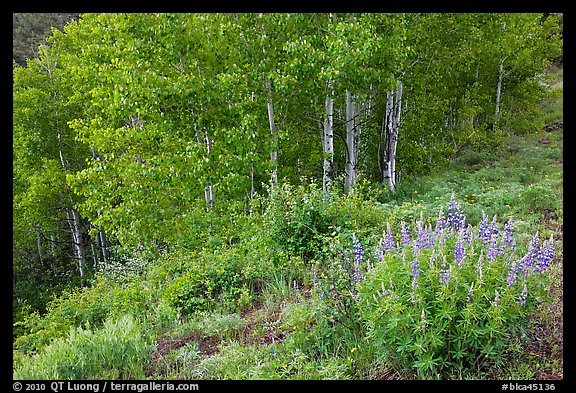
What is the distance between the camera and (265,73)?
32.3 ft

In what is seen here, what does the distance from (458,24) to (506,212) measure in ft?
24.4

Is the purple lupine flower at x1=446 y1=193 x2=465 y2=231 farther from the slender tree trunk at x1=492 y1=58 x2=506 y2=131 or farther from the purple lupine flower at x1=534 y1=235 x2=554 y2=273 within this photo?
the slender tree trunk at x1=492 y1=58 x2=506 y2=131

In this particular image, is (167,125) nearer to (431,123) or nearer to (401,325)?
(401,325)

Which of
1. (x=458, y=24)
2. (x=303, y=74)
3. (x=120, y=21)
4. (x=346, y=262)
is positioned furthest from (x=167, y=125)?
(x=458, y=24)

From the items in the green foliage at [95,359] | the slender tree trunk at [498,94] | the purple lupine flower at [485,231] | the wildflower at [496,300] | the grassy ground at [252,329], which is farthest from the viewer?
the slender tree trunk at [498,94]

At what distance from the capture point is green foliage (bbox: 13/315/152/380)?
4152 millimetres

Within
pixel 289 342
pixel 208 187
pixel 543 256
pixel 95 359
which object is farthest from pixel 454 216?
pixel 208 187

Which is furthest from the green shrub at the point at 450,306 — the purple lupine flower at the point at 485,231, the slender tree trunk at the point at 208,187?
the slender tree trunk at the point at 208,187

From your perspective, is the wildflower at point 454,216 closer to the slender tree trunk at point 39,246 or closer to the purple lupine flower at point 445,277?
the purple lupine flower at point 445,277

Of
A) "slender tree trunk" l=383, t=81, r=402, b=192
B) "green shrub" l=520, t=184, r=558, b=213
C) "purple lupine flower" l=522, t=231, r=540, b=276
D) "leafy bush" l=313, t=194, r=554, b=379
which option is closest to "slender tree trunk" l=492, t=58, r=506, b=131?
"slender tree trunk" l=383, t=81, r=402, b=192

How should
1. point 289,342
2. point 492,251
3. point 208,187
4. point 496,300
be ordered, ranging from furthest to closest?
point 208,187, point 289,342, point 492,251, point 496,300

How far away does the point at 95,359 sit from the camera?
4.36 metres

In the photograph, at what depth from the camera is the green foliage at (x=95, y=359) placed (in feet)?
13.6

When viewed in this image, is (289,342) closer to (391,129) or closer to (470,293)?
(470,293)
